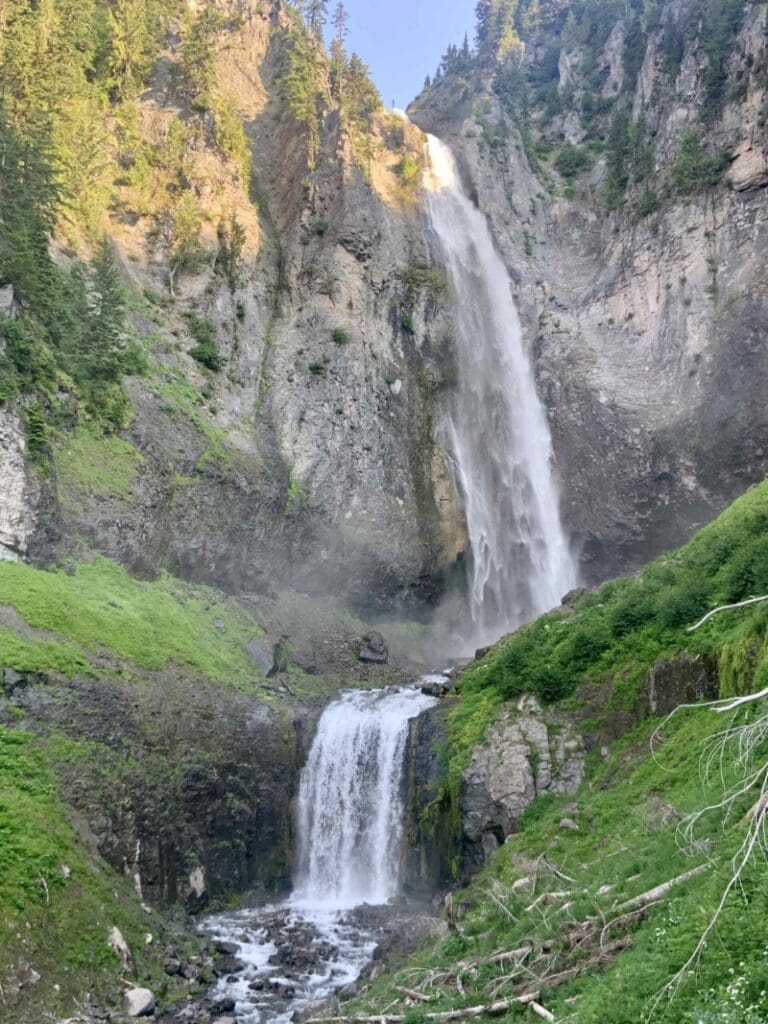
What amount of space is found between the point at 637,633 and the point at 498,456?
22.8 meters

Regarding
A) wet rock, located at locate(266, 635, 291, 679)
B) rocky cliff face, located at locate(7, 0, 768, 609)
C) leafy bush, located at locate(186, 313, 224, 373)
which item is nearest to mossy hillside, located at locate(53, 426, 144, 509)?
rocky cliff face, located at locate(7, 0, 768, 609)

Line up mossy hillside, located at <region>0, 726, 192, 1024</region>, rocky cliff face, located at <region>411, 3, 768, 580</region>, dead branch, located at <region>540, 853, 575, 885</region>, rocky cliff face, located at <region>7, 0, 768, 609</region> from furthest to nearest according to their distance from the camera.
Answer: rocky cliff face, located at <region>411, 3, 768, 580</region> → rocky cliff face, located at <region>7, 0, 768, 609</region> → mossy hillside, located at <region>0, 726, 192, 1024</region> → dead branch, located at <region>540, 853, 575, 885</region>

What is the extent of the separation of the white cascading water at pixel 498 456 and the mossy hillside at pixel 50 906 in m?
23.9

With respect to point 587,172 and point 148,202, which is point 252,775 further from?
point 587,172

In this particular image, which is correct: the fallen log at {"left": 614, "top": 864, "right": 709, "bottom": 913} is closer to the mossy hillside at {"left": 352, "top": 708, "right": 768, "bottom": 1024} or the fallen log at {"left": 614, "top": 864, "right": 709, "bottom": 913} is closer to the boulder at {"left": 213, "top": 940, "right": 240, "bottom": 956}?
the mossy hillside at {"left": 352, "top": 708, "right": 768, "bottom": 1024}

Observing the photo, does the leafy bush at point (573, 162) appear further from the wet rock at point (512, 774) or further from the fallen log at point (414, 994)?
the fallen log at point (414, 994)

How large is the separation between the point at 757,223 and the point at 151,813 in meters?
39.8

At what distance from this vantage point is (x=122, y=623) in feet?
74.2

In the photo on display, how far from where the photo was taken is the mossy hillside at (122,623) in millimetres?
19312

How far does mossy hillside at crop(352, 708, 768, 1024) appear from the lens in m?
6.70

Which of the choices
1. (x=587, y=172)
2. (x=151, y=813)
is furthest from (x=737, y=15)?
(x=151, y=813)

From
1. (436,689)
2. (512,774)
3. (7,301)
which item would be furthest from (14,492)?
(512,774)

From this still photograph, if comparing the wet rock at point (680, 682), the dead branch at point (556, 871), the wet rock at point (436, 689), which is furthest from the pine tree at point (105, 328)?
the dead branch at point (556, 871)

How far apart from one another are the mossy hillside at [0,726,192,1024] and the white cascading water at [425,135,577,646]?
2394 cm
